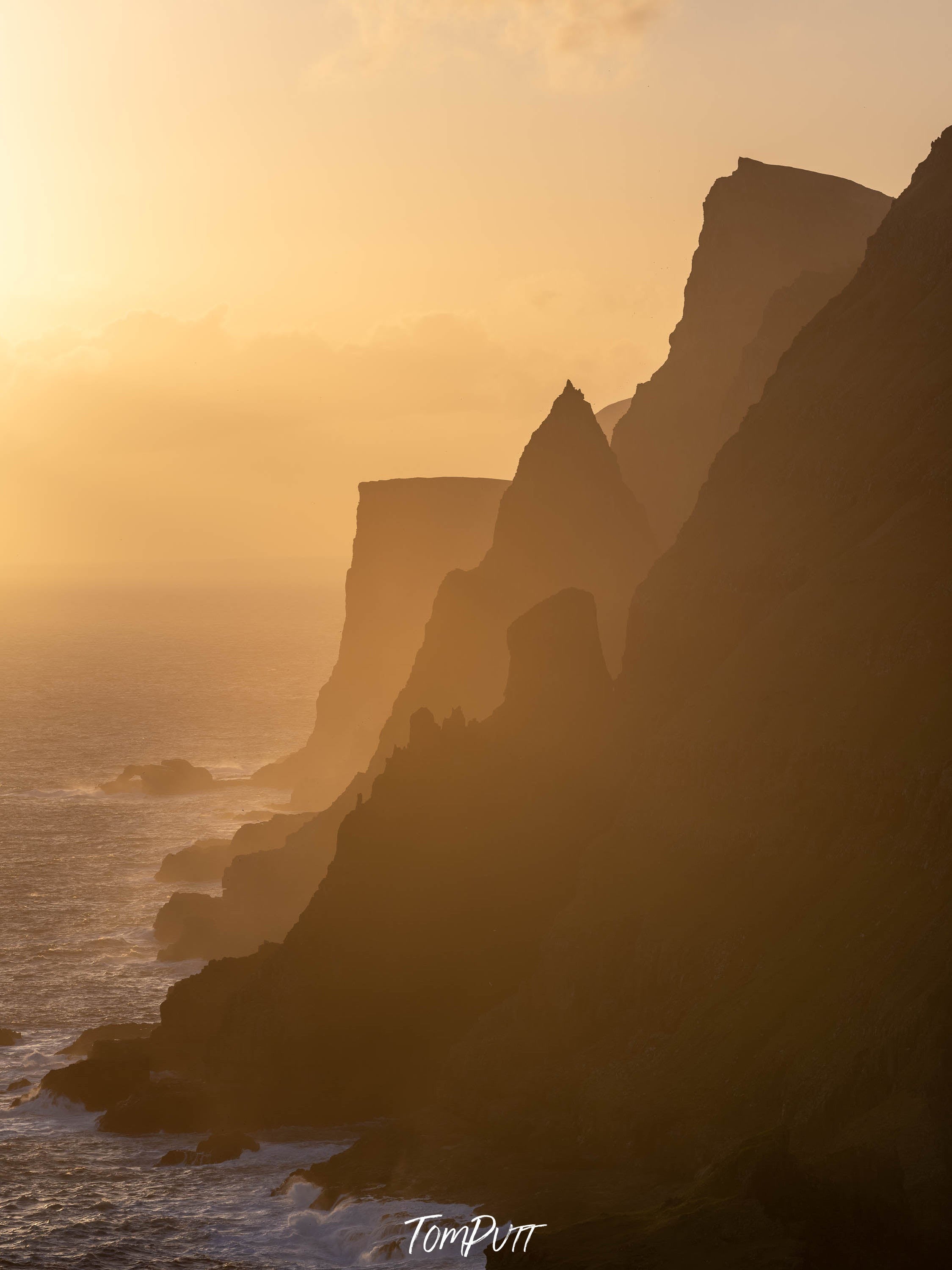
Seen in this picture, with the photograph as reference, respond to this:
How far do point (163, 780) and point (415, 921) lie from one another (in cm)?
10247

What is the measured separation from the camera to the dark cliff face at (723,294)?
408 ft

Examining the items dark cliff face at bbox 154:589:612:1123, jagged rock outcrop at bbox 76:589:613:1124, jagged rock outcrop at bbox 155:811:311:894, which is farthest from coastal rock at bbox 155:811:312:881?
dark cliff face at bbox 154:589:612:1123

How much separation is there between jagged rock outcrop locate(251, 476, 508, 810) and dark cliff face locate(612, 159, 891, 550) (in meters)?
28.2

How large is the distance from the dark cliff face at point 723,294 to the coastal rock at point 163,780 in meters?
71.8

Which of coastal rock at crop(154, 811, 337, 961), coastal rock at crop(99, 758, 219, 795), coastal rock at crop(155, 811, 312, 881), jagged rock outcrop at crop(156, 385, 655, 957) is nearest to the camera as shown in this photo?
coastal rock at crop(154, 811, 337, 961)

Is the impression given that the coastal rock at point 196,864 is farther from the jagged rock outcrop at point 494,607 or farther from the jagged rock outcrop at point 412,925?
the jagged rock outcrop at point 412,925

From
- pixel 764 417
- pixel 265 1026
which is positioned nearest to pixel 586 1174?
pixel 265 1026

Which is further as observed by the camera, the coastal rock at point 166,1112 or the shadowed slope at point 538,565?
the shadowed slope at point 538,565

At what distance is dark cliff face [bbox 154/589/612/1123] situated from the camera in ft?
223

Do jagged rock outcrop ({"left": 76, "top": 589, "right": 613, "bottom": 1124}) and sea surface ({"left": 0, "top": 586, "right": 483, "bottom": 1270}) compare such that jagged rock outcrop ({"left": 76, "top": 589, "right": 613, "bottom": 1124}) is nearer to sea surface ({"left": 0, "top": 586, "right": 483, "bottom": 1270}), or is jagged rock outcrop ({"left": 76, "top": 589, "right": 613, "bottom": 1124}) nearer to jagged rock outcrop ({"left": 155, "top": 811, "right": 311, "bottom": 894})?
sea surface ({"left": 0, "top": 586, "right": 483, "bottom": 1270})

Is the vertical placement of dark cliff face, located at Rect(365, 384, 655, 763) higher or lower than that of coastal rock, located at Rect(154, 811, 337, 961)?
higher

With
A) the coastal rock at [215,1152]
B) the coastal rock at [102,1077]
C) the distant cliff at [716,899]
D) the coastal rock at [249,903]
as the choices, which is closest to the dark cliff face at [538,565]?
the coastal rock at [249,903]

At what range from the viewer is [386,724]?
346 feet

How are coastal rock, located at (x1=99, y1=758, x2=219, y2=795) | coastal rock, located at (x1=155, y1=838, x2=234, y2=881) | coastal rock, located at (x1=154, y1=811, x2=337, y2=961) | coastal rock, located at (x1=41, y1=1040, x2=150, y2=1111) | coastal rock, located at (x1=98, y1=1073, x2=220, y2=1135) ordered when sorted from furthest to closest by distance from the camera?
coastal rock, located at (x1=99, y1=758, x2=219, y2=795) → coastal rock, located at (x1=155, y1=838, x2=234, y2=881) → coastal rock, located at (x1=154, y1=811, x2=337, y2=961) → coastal rock, located at (x1=41, y1=1040, x2=150, y2=1111) → coastal rock, located at (x1=98, y1=1073, x2=220, y2=1135)
